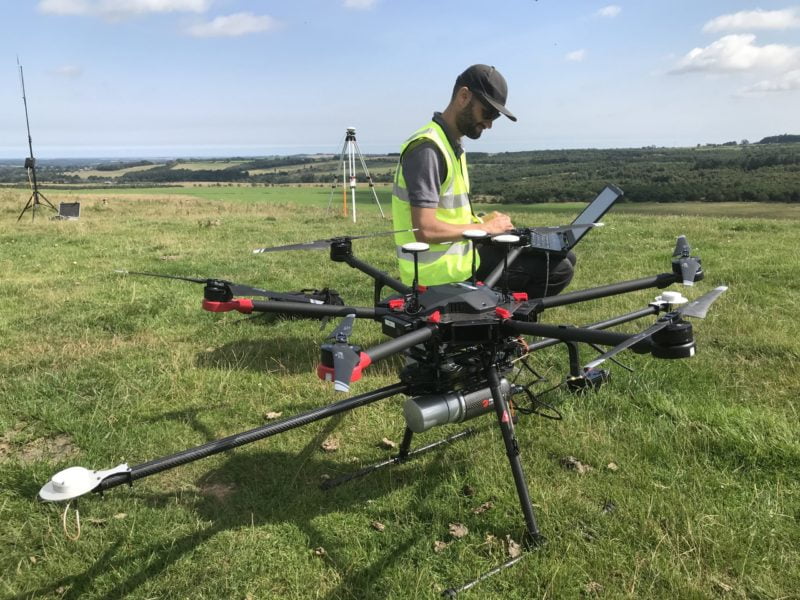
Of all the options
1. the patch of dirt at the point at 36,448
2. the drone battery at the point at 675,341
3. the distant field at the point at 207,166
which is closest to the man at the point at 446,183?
the drone battery at the point at 675,341

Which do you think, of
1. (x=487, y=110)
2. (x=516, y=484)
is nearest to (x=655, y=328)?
(x=516, y=484)

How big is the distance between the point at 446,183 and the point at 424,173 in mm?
284

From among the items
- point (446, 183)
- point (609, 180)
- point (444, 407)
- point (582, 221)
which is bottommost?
point (444, 407)

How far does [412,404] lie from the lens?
3.15m

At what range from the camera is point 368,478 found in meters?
3.93

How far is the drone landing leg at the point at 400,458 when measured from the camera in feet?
12.5

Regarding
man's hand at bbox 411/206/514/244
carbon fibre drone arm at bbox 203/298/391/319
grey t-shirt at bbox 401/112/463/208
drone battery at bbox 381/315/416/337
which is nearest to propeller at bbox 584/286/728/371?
drone battery at bbox 381/315/416/337

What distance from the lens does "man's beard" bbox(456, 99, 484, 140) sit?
15.5 ft

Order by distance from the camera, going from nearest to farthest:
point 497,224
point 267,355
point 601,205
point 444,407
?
point 444,407
point 497,224
point 601,205
point 267,355

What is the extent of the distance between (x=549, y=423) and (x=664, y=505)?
3.82ft

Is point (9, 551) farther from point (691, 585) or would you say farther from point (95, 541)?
point (691, 585)

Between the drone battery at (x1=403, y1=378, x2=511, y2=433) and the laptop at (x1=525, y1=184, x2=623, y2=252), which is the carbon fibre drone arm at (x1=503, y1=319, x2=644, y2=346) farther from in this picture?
the laptop at (x1=525, y1=184, x2=623, y2=252)

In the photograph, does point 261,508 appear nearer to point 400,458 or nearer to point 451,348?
point 400,458

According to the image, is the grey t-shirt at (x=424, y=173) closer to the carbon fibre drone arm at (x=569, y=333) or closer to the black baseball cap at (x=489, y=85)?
the black baseball cap at (x=489, y=85)
